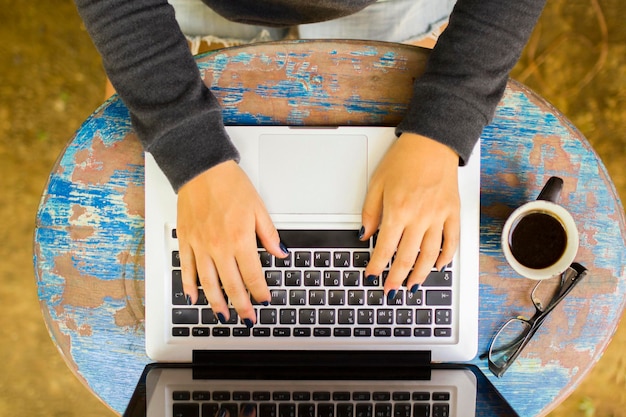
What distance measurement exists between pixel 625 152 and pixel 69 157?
4.17 feet

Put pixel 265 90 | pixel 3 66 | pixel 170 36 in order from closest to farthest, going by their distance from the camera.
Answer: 1. pixel 170 36
2. pixel 265 90
3. pixel 3 66

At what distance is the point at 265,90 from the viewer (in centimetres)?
73

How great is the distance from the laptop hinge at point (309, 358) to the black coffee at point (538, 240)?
0.18m

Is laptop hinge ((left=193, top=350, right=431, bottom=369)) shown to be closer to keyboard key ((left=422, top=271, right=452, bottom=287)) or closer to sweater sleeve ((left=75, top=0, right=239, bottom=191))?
keyboard key ((left=422, top=271, right=452, bottom=287))

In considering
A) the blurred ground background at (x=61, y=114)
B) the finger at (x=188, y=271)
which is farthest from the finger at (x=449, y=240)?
the blurred ground background at (x=61, y=114)

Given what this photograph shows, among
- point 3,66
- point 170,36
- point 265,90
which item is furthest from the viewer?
point 3,66

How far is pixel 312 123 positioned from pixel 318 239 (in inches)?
6.4

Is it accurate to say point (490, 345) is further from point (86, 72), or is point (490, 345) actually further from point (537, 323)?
point (86, 72)

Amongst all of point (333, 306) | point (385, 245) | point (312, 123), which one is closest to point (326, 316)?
point (333, 306)

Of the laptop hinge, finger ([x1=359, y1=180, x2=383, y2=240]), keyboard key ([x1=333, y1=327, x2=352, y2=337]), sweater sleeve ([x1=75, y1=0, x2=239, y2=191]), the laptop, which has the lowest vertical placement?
the laptop

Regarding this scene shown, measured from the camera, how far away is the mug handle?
2.20ft

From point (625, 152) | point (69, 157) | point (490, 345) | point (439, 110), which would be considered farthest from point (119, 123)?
point (625, 152)

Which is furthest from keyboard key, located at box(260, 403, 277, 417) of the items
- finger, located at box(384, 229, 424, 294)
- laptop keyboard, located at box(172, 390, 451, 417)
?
finger, located at box(384, 229, 424, 294)

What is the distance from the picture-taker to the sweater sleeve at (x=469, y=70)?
0.63 meters
